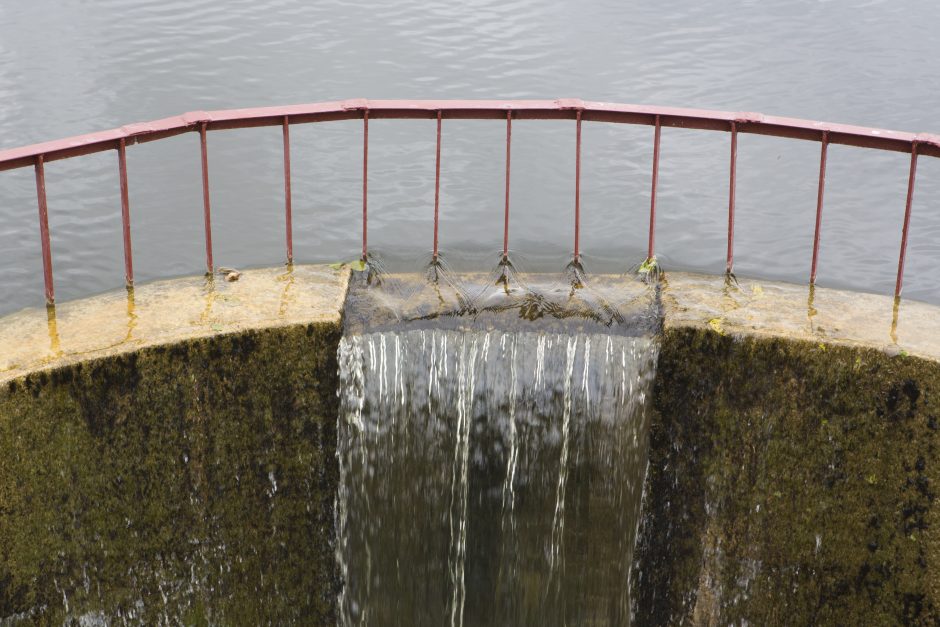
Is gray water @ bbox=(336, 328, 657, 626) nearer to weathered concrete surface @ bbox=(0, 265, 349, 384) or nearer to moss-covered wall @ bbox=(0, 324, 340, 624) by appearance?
moss-covered wall @ bbox=(0, 324, 340, 624)

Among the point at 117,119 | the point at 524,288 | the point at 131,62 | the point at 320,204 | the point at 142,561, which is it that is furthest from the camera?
the point at 131,62

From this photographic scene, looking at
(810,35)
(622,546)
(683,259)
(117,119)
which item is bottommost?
(622,546)

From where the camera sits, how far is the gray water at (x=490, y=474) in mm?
6117

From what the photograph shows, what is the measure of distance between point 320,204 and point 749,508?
4167 mm

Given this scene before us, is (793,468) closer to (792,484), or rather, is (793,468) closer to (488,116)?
(792,484)

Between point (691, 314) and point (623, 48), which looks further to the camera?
point (623, 48)

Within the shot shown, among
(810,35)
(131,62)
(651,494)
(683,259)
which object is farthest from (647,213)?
(131,62)

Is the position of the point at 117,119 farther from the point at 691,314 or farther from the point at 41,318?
the point at 691,314

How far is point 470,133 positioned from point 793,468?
4.83 metres

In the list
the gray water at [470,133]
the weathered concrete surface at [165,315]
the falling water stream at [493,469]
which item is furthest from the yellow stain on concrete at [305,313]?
the gray water at [470,133]

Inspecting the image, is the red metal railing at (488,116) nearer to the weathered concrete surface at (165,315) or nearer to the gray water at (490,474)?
the weathered concrete surface at (165,315)

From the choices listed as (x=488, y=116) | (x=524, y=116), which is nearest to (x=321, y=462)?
(x=488, y=116)

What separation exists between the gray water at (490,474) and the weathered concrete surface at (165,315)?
0.43 metres

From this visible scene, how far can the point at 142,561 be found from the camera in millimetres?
5934
